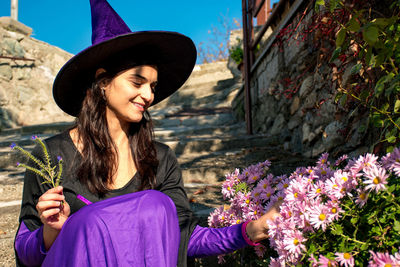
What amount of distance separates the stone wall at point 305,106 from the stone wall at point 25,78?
19.3 ft

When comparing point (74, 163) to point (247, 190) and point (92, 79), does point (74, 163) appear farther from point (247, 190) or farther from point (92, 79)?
point (247, 190)

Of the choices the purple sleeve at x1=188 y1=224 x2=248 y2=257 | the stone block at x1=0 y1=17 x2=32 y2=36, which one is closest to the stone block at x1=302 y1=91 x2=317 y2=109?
the purple sleeve at x1=188 y1=224 x2=248 y2=257

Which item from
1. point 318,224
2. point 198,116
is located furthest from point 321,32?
point 198,116

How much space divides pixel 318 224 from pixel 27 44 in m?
9.02

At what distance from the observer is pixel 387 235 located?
782 millimetres

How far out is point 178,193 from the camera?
5.49ft

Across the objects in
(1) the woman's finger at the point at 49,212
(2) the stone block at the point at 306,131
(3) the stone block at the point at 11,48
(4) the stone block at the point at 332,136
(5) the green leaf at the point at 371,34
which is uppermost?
(3) the stone block at the point at 11,48

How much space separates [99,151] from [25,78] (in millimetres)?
7337

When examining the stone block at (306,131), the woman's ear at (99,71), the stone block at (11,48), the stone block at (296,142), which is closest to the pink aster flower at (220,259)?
the woman's ear at (99,71)

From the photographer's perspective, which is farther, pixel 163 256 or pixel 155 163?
pixel 155 163

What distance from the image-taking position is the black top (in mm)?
1398

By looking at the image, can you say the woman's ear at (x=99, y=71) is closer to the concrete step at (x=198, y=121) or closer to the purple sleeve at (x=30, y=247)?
the purple sleeve at (x=30, y=247)

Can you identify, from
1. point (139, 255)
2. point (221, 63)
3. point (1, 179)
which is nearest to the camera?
point (139, 255)

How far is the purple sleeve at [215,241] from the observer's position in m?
1.34
